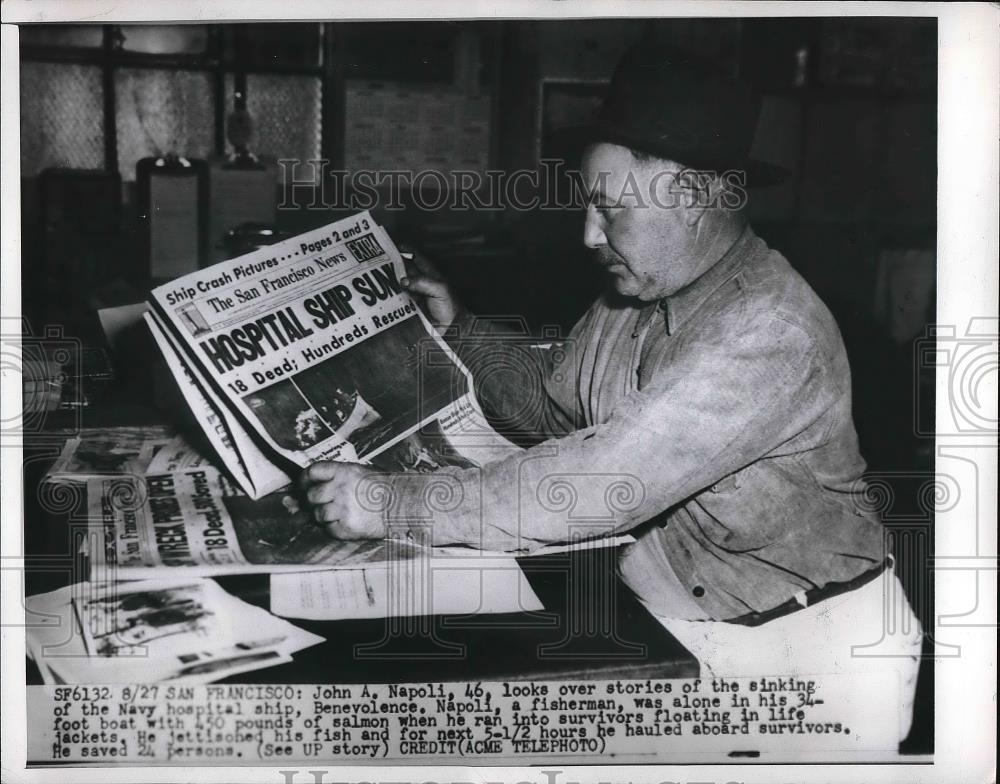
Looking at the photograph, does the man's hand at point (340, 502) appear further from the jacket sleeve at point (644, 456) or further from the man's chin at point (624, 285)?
the man's chin at point (624, 285)

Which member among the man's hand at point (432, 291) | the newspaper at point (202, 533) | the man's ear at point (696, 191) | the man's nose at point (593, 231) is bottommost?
the newspaper at point (202, 533)

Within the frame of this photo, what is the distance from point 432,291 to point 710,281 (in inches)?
16.6

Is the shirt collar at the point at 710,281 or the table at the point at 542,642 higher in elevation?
the shirt collar at the point at 710,281

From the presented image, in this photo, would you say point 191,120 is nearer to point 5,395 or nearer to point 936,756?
point 5,395

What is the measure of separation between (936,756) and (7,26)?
1.82 m

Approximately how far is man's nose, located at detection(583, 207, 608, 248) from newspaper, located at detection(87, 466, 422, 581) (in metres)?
0.53

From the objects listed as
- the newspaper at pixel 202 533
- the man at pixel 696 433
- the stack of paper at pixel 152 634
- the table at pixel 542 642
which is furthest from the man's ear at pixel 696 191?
the stack of paper at pixel 152 634

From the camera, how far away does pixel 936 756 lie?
4.61 ft

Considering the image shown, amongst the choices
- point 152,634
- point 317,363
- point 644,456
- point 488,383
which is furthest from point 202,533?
point 644,456

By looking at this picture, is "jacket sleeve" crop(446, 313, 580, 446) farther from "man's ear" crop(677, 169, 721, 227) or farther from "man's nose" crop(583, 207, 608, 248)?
"man's ear" crop(677, 169, 721, 227)

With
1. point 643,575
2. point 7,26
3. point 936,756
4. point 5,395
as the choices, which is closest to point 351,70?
point 7,26

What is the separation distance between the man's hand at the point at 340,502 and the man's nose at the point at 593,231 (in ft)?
1.58

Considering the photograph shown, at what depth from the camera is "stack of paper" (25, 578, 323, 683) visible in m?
1.32

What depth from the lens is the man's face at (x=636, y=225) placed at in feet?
4.34
